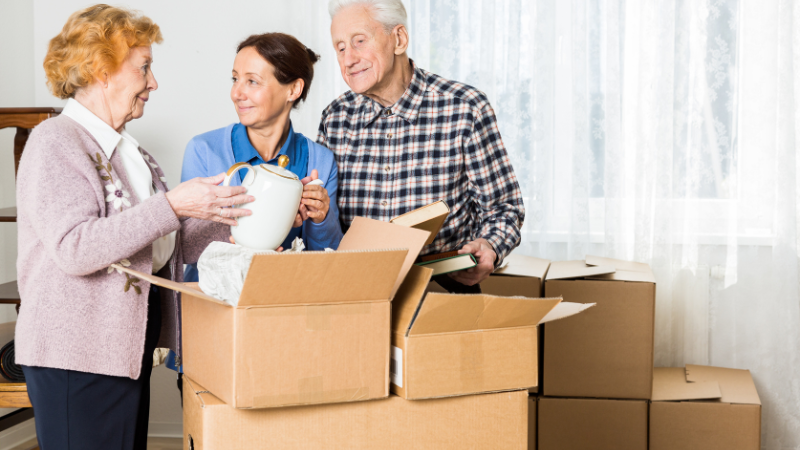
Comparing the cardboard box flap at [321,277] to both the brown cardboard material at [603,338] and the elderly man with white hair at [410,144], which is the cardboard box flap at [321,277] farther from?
the brown cardboard material at [603,338]

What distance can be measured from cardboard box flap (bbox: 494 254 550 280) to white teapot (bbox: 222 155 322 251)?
48.6 inches

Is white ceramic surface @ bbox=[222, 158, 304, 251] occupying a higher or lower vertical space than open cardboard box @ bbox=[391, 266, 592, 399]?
higher

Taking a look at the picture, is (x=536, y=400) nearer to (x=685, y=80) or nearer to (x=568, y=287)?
(x=568, y=287)

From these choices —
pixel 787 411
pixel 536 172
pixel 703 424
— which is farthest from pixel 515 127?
pixel 787 411

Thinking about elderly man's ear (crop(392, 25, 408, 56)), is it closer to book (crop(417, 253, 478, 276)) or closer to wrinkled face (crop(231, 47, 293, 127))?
wrinkled face (crop(231, 47, 293, 127))

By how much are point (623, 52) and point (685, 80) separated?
258 mm

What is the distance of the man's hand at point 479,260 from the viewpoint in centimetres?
137

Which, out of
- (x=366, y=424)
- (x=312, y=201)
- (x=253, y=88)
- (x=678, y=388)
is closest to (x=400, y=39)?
(x=253, y=88)

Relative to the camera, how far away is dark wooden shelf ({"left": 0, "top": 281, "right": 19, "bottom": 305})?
6.65 ft

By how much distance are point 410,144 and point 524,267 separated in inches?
35.8

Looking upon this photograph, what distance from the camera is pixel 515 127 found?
8.34 ft

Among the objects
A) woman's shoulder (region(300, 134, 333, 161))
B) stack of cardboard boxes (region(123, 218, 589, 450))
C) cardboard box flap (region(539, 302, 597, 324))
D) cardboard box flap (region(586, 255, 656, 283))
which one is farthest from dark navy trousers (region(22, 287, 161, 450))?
cardboard box flap (region(586, 255, 656, 283))

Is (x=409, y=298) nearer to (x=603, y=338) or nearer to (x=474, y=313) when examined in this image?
(x=474, y=313)

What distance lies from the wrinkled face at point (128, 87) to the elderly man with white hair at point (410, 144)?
0.45 m
